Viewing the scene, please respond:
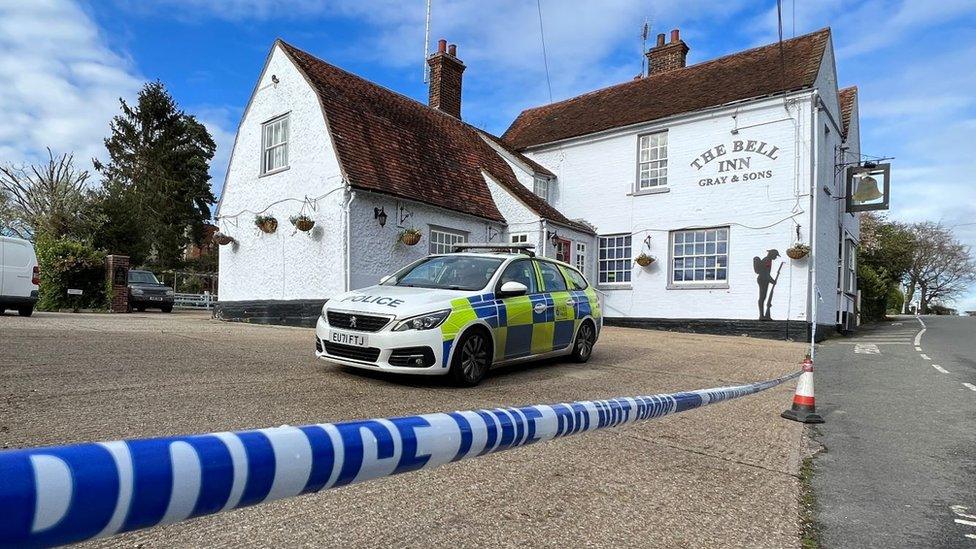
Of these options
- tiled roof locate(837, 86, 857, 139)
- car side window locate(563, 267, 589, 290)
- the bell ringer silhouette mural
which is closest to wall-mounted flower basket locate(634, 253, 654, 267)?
the bell ringer silhouette mural

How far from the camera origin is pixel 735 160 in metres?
16.3

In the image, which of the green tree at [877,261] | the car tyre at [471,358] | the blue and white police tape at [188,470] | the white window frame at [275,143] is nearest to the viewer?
the blue and white police tape at [188,470]

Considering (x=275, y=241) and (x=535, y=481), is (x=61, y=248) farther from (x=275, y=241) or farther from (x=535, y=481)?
(x=535, y=481)

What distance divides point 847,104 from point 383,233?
16.5 meters

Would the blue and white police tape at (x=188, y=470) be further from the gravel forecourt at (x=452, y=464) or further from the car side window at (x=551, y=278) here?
the car side window at (x=551, y=278)

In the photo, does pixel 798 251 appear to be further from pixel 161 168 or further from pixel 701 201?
pixel 161 168

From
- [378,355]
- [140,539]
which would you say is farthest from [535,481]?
[378,355]

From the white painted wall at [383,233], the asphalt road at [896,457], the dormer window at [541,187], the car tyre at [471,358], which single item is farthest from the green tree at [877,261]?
the car tyre at [471,358]

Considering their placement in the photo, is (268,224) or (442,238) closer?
(268,224)

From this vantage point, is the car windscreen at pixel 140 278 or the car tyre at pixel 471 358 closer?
the car tyre at pixel 471 358

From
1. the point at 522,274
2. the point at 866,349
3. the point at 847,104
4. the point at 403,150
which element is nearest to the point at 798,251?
the point at 866,349

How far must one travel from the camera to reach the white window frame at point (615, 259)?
18312 millimetres

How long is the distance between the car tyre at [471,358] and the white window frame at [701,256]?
11.8 metres

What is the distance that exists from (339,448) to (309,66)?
15505mm
